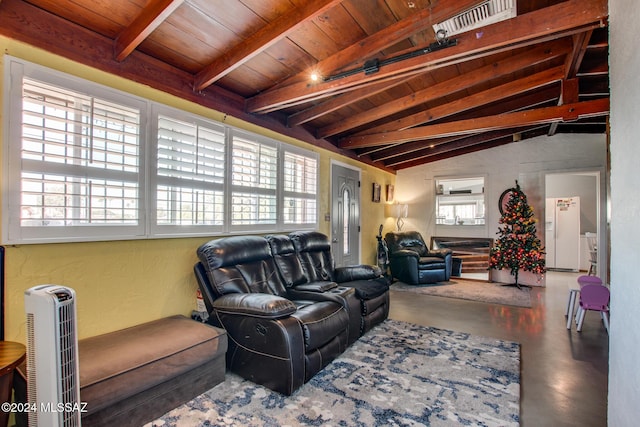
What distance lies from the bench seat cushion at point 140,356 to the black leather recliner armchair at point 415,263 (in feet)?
13.9

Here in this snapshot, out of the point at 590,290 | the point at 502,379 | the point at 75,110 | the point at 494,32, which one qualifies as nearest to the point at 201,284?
the point at 75,110

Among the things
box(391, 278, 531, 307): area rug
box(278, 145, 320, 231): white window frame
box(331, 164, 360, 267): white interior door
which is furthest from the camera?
box(331, 164, 360, 267): white interior door

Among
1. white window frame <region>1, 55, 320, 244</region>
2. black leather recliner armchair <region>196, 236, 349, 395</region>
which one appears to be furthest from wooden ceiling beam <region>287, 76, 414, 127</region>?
black leather recliner armchair <region>196, 236, 349, 395</region>

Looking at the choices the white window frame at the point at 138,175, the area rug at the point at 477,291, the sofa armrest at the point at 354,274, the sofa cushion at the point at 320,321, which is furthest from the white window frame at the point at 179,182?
the area rug at the point at 477,291

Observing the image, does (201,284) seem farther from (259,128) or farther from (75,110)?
(259,128)

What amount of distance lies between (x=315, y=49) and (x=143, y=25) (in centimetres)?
126

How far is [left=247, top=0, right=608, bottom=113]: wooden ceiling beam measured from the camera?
6.82ft

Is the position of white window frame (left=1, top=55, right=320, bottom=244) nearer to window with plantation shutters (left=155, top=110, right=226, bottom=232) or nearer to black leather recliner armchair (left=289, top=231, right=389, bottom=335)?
window with plantation shutters (left=155, top=110, right=226, bottom=232)

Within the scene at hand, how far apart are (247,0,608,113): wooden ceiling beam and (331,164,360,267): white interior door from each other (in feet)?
7.67

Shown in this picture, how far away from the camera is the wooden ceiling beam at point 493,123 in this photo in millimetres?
3785

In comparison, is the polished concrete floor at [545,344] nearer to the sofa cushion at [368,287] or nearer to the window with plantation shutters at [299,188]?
the sofa cushion at [368,287]

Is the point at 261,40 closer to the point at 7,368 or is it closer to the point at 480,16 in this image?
the point at 480,16

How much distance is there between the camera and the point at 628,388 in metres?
1.13

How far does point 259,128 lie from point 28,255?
7.76 feet
